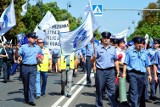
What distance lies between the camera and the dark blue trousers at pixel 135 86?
9.55 meters

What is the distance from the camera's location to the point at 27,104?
37.1 ft

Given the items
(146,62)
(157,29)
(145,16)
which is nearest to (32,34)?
(146,62)

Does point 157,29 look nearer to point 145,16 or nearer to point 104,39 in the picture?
point 145,16

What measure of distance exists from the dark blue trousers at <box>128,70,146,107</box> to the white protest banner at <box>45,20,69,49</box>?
18.7 feet

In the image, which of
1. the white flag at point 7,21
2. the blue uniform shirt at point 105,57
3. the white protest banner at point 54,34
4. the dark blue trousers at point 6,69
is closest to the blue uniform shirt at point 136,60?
the blue uniform shirt at point 105,57

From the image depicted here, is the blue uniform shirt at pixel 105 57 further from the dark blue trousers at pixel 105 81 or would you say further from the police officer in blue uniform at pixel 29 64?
the police officer in blue uniform at pixel 29 64

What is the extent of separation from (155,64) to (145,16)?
322 ft

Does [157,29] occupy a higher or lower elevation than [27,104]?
higher

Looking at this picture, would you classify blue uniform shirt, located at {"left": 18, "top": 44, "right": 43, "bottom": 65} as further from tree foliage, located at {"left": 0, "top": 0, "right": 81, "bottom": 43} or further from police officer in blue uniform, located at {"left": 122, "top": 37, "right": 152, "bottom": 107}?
tree foliage, located at {"left": 0, "top": 0, "right": 81, "bottom": 43}

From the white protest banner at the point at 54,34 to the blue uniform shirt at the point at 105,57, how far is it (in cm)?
509

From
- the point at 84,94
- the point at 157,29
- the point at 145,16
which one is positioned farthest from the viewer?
the point at 145,16

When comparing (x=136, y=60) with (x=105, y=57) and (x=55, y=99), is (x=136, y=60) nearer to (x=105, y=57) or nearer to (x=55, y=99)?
(x=105, y=57)

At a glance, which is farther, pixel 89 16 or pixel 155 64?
pixel 155 64

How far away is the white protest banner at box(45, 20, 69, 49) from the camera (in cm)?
1510
